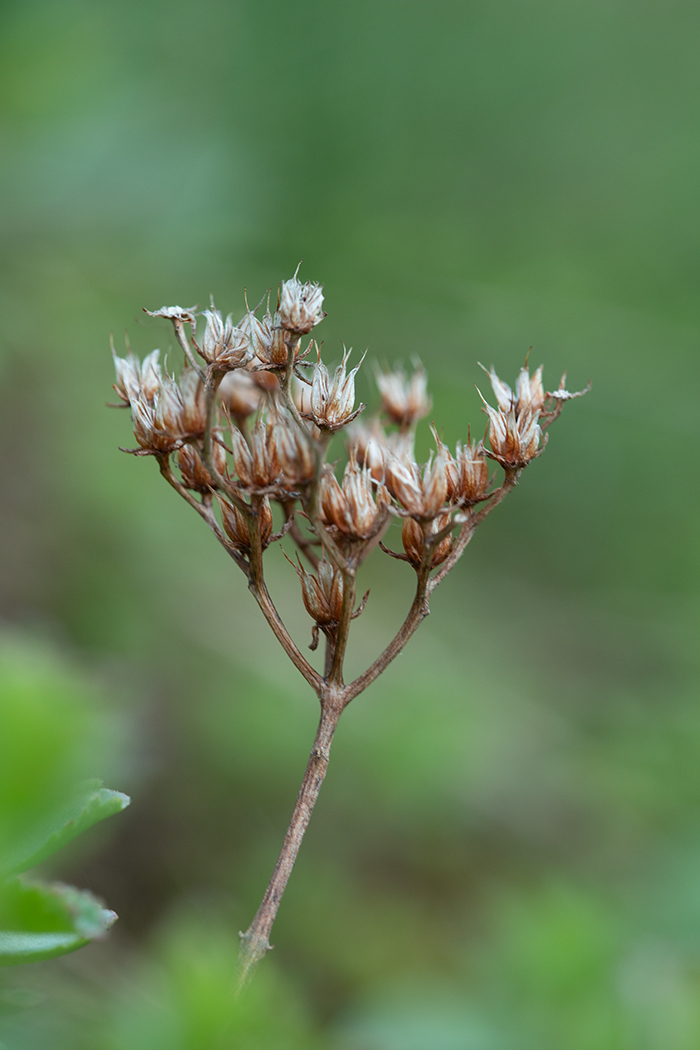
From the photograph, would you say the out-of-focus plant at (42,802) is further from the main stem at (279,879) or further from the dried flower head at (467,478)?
the dried flower head at (467,478)

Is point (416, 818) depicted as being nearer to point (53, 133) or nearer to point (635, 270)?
point (53, 133)

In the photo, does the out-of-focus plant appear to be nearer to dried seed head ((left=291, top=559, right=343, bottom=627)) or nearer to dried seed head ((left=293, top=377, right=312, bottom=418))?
dried seed head ((left=291, top=559, right=343, bottom=627))

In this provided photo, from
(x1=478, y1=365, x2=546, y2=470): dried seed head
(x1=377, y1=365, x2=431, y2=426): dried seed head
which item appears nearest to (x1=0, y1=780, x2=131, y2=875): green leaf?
(x1=478, y1=365, x2=546, y2=470): dried seed head

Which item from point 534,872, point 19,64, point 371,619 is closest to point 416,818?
point 534,872

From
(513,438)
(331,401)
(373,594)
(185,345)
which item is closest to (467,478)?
(513,438)

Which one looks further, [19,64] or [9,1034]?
[19,64]

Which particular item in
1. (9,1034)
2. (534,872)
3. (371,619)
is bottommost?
(9,1034)

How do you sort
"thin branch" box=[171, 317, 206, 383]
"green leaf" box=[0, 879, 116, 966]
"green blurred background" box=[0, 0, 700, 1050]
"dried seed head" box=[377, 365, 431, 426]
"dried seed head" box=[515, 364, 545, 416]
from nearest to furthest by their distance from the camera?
"green leaf" box=[0, 879, 116, 966] < "thin branch" box=[171, 317, 206, 383] < "dried seed head" box=[515, 364, 545, 416] < "dried seed head" box=[377, 365, 431, 426] < "green blurred background" box=[0, 0, 700, 1050]
